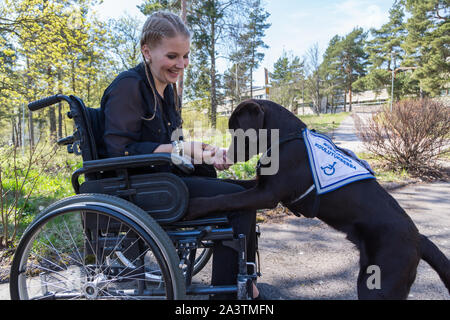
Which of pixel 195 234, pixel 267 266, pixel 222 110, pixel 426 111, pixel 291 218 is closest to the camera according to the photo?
pixel 195 234

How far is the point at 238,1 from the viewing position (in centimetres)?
1273

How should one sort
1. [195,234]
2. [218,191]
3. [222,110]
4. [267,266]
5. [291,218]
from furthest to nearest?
[222,110] → [291,218] → [267,266] → [218,191] → [195,234]

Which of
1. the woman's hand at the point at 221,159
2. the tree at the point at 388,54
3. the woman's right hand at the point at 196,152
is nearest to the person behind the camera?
the woman's right hand at the point at 196,152

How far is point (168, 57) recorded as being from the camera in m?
1.59

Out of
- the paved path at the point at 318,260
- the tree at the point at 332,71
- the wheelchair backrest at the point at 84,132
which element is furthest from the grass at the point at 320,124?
the tree at the point at 332,71

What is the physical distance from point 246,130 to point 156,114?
53 centimetres

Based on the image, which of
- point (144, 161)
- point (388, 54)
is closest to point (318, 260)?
point (144, 161)

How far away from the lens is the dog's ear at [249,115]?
64.9 inches

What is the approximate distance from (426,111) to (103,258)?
19.9 feet

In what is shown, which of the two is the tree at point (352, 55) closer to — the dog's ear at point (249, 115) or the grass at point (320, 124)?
the grass at point (320, 124)

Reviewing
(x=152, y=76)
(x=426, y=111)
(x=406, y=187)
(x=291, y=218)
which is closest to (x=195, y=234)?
(x=152, y=76)

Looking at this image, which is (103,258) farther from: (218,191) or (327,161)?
(327,161)

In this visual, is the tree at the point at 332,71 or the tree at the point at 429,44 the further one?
the tree at the point at 332,71
